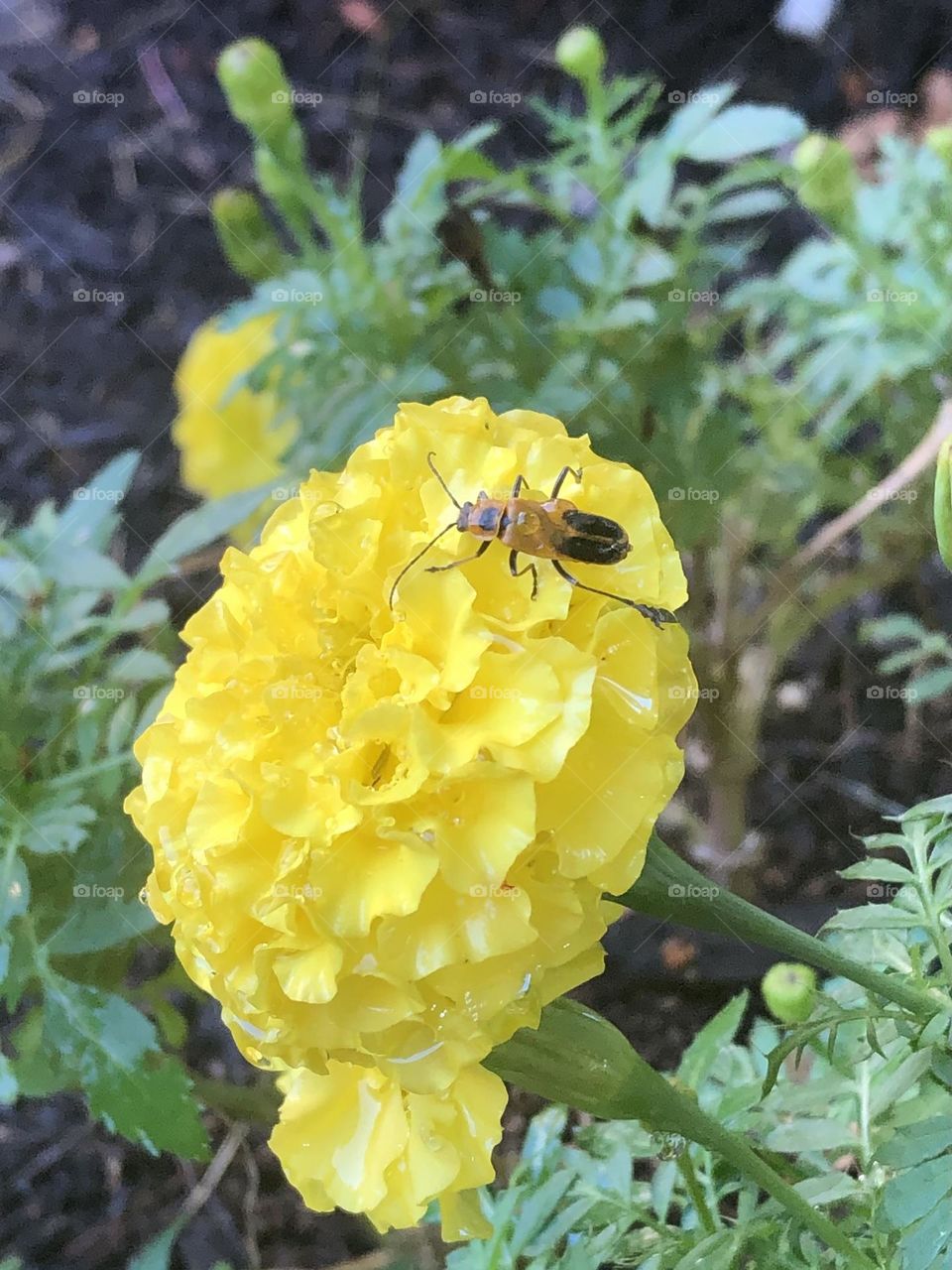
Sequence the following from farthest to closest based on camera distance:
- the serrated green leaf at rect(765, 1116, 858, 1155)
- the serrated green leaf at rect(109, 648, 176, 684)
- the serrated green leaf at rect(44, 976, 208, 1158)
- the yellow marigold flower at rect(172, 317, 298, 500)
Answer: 1. the yellow marigold flower at rect(172, 317, 298, 500)
2. the serrated green leaf at rect(109, 648, 176, 684)
3. the serrated green leaf at rect(44, 976, 208, 1158)
4. the serrated green leaf at rect(765, 1116, 858, 1155)

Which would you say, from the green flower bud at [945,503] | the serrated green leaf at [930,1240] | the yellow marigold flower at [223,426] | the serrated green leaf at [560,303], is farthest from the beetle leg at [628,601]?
the yellow marigold flower at [223,426]

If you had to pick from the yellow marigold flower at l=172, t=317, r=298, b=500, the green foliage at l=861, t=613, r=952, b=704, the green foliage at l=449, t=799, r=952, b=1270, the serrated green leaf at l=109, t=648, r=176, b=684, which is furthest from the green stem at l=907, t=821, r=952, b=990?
the yellow marigold flower at l=172, t=317, r=298, b=500

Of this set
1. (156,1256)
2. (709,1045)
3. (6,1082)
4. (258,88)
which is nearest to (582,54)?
(258,88)

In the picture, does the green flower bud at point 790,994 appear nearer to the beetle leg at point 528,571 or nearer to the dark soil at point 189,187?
the beetle leg at point 528,571

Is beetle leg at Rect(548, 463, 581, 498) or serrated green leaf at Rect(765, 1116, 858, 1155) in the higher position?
beetle leg at Rect(548, 463, 581, 498)

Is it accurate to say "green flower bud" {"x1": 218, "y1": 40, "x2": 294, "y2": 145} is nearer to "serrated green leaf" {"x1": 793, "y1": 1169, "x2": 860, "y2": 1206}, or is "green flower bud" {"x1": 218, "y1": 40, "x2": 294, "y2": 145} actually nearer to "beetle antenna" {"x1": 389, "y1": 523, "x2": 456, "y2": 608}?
"beetle antenna" {"x1": 389, "y1": 523, "x2": 456, "y2": 608}

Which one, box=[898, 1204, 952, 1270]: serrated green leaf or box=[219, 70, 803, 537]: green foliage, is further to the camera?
box=[219, 70, 803, 537]: green foliage
